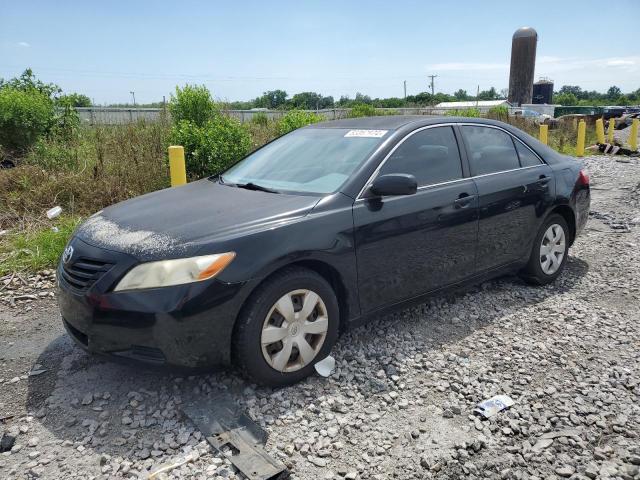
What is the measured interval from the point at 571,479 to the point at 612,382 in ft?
3.54

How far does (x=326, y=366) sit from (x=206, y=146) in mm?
5570

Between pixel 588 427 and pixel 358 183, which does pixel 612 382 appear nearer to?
pixel 588 427

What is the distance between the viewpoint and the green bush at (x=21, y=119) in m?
8.57

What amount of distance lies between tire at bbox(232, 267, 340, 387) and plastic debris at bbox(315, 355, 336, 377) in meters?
0.05

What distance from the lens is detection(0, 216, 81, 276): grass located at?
5227 mm

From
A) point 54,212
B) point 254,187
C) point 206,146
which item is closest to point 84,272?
point 254,187

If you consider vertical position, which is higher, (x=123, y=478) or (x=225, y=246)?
(x=225, y=246)

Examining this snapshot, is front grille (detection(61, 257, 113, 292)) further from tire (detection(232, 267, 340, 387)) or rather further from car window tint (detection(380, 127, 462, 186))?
car window tint (detection(380, 127, 462, 186))

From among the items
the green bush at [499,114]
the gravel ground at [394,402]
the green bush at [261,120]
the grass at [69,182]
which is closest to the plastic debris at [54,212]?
the grass at [69,182]

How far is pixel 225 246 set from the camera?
9.57 ft

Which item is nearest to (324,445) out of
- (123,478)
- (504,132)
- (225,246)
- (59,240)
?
(123,478)

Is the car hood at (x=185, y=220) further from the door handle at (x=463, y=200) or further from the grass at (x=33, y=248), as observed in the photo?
the grass at (x=33, y=248)

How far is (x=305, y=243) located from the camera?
3137 millimetres

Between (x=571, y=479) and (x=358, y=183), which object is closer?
(x=571, y=479)
